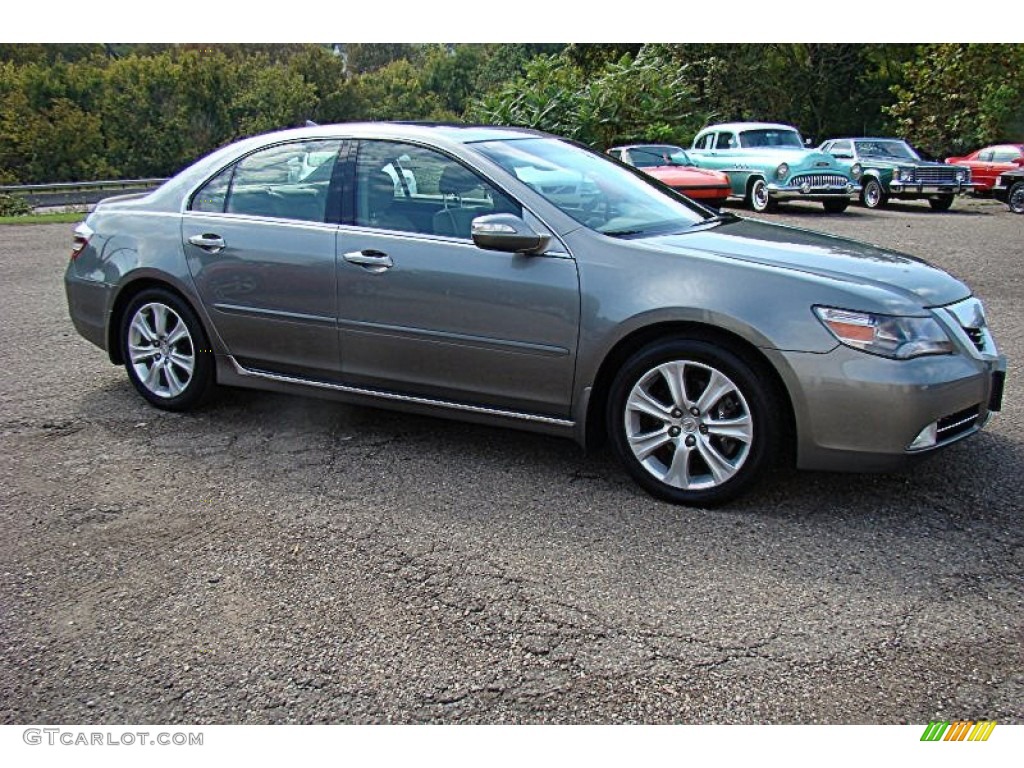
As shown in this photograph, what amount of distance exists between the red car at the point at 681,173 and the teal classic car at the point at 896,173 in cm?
307

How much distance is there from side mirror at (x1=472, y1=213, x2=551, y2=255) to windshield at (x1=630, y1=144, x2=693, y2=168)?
637 inches

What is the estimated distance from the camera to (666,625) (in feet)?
10.8

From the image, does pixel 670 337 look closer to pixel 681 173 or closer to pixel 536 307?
pixel 536 307

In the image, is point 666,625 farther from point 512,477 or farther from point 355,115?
point 355,115

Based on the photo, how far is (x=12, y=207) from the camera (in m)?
25.7

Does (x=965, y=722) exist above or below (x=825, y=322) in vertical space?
below

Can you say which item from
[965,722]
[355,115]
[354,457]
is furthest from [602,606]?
[355,115]

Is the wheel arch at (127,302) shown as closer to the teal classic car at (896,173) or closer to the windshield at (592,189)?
the windshield at (592,189)

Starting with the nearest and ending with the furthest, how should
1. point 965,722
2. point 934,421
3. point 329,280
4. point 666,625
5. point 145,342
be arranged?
point 965,722 < point 666,625 < point 934,421 < point 329,280 < point 145,342

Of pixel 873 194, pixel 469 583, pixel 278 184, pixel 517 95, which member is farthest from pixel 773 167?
pixel 469 583

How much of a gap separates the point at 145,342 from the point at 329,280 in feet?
4.74

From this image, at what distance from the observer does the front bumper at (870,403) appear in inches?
154

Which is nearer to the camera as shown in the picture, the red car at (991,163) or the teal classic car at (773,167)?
the teal classic car at (773,167)

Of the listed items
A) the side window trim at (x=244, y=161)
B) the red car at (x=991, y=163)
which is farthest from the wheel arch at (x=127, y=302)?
the red car at (x=991, y=163)
